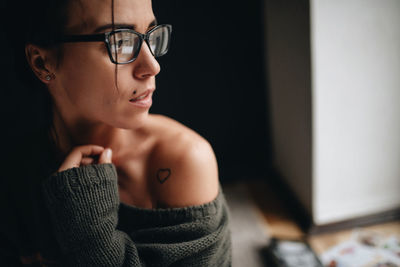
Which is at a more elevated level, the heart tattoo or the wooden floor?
the heart tattoo

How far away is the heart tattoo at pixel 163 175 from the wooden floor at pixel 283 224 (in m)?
1.08

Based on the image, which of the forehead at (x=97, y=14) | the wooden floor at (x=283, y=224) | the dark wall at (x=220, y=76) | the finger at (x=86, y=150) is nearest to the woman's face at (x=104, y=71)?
the forehead at (x=97, y=14)

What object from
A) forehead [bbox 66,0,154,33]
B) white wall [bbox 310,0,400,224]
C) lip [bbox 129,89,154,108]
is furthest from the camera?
white wall [bbox 310,0,400,224]

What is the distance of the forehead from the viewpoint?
2.39 feet

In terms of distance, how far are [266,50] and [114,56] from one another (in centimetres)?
141

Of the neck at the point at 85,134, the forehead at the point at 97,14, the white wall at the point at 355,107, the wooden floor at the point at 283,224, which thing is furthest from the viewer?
the wooden floor at the point at 283,224

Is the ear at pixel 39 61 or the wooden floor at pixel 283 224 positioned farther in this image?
the wooden floor at pixel 283 224

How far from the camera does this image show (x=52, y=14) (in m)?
0.76

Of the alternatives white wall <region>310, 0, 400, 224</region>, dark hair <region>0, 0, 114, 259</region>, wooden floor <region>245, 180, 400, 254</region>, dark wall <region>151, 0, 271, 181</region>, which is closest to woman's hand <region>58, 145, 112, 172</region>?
dark hair <region>0, 0, 114, 259</region>

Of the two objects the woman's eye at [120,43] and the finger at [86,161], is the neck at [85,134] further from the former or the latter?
the woman's eye at [120,43]

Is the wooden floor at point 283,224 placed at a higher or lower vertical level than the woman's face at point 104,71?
lower

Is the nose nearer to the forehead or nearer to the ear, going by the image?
the forehead

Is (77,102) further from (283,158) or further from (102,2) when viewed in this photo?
(283,158)

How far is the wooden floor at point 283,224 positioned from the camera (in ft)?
5.41
